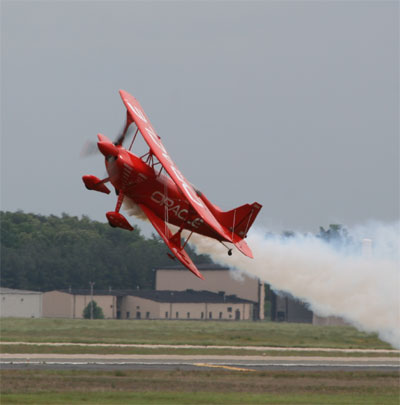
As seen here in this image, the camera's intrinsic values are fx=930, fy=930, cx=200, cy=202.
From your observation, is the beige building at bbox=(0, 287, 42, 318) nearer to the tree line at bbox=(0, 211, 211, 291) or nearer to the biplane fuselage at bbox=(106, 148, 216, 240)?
the tree line at bbox=(0, 211, 211, 291)

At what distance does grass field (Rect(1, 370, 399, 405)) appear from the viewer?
53875 millimetres

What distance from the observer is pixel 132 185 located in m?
34.0

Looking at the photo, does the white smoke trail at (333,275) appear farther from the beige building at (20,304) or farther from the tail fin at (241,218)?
the beige building at (20,304)

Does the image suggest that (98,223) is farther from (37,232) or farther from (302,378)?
(302,378)

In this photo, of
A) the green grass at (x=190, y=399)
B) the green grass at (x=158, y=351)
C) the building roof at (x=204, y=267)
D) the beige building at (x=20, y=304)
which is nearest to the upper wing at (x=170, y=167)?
the green grass at (x=190, y=399)

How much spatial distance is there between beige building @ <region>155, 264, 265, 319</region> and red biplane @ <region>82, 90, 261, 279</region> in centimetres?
11586

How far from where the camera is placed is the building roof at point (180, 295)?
155 metres

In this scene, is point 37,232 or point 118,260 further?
point 37,232

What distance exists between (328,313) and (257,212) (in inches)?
600

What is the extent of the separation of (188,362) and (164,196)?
135 feet

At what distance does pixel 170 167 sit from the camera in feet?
112

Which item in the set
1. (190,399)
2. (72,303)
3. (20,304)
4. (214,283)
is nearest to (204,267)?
(214,283)

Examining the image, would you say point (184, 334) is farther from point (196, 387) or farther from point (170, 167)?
point (170, 167)

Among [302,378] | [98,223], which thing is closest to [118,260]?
[98,223]
